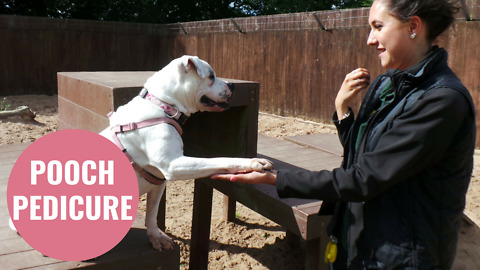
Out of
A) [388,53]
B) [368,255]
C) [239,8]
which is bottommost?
[368,255]

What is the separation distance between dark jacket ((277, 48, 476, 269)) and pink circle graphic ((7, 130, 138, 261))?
95 cm

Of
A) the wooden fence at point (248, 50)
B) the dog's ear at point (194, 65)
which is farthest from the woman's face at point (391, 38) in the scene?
the wooden fence at point (248, 50)

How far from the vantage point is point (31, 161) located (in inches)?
81.8

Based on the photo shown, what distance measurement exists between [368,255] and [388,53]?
70 centimetres

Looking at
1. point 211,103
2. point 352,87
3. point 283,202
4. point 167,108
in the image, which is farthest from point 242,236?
point 352,87

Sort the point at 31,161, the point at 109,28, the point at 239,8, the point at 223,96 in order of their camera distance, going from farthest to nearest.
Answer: the point at 239,8, the point at 109,28, the point at 223,96, the point at 31,161

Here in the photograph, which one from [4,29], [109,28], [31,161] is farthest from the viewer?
[109,28]

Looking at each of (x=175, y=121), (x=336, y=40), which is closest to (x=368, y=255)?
(x=175, y=121)

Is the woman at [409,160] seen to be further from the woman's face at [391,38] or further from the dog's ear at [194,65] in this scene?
the dog's ear at [194,65]

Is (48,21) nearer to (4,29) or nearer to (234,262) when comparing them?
(4,29)

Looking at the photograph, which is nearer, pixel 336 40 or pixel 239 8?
pixel 336 40

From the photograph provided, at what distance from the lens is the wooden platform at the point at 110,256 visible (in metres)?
2.12

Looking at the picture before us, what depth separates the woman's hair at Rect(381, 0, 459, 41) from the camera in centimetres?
148

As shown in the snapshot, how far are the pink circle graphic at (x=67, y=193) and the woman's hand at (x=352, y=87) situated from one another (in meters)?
1.06
